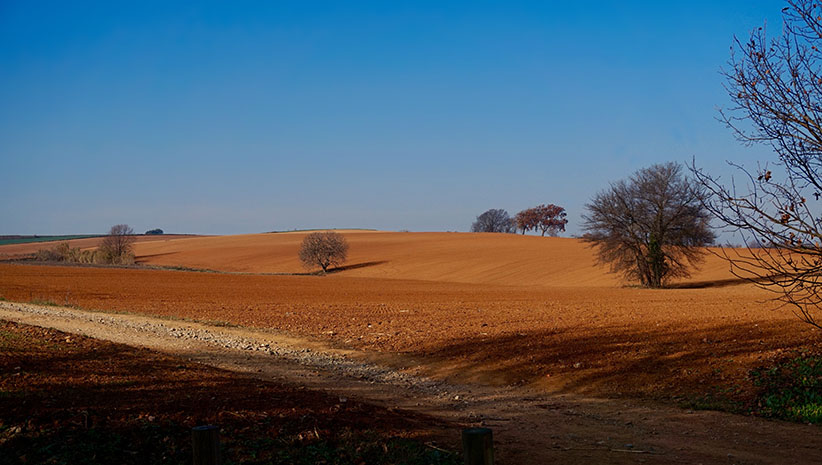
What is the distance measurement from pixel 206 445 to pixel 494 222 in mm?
161836

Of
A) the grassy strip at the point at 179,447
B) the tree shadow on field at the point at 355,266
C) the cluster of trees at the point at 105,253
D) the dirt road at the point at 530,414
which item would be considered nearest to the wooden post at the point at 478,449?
the grassy strip at the point at 179,447

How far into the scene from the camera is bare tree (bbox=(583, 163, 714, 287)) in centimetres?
4666

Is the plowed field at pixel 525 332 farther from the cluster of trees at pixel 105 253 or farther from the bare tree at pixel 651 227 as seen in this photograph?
the cluster of trees at pixel 105 253

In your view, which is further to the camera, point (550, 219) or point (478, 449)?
point (550, 219)

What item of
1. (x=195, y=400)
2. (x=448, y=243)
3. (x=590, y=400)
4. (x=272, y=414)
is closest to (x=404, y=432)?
(x=272, y=414)

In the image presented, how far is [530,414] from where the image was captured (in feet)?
31.5

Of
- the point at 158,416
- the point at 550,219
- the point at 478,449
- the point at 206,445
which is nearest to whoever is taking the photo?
the point at 478,449

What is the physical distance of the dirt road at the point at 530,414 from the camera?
A: 7301mm

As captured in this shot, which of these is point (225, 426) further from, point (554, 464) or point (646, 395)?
point (646, 395)

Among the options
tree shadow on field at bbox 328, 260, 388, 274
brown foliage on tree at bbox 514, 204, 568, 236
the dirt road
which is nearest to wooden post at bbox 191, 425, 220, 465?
the dirt road

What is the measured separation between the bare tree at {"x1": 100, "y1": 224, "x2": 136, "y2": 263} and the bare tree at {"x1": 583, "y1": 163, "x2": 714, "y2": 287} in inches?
2296

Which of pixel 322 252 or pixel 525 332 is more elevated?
pixel 322 252

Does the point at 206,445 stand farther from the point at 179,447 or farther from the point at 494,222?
the point at 494,222

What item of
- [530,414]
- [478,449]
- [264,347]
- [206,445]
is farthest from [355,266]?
[478,449]
